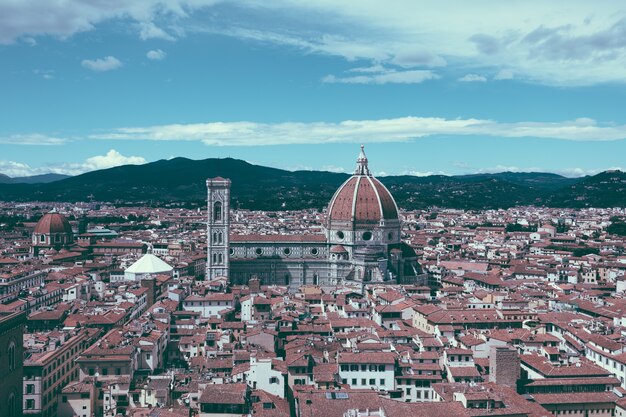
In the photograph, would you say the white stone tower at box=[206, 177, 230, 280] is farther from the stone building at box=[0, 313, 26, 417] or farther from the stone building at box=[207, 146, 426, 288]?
the stone building at box=[0, 313, 26, 417]

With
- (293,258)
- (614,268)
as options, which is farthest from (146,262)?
(614,268)

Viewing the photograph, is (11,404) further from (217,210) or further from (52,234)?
(52,234)

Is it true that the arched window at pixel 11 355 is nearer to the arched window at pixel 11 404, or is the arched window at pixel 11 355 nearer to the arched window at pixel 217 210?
the arched window at pixel 11 404

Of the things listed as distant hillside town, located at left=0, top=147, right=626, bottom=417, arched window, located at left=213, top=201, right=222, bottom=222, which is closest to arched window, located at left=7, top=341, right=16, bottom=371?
distant hillside town, located at left=0, top=147, right=626, bottom=417

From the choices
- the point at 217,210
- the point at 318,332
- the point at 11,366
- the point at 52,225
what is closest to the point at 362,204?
the point at 217,210

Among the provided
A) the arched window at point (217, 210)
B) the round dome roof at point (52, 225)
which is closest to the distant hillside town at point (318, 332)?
the arched window at point (217, 210)

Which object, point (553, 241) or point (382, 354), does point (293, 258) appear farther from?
point (553, 241)
